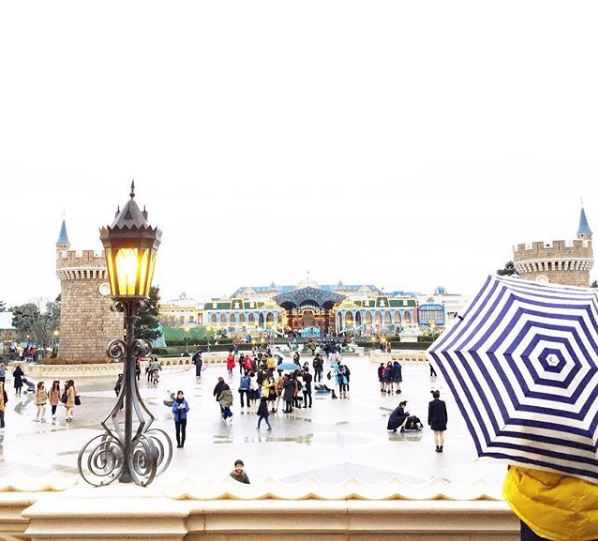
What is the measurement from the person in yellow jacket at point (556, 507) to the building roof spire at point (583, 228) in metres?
56.7

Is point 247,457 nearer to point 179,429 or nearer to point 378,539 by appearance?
point 179,429

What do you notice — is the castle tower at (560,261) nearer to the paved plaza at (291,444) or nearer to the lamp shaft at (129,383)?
the paved plaza at (291,444)

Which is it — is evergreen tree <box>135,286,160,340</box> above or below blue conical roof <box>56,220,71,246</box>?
below

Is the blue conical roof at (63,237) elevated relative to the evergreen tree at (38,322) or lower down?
elevated

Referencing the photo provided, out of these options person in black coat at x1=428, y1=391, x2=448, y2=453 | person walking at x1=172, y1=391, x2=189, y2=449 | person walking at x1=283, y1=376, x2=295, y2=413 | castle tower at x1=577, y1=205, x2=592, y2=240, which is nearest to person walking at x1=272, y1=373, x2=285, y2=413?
person walking at x1=283, y1=376, x2=295, y2=413

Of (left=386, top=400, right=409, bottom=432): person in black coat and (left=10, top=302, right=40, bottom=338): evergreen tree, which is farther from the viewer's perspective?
(left=10, top=302, right=40, bottom=338): evergreen tree

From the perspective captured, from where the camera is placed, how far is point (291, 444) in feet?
38.4

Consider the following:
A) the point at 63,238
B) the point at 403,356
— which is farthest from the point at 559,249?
the point at 63,238

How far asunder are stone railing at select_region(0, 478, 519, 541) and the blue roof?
185 ft

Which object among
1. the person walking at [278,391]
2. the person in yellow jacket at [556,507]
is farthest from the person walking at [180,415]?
the person in yellow jacket at [556,507]

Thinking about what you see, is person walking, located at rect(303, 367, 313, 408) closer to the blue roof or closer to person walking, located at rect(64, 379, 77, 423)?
person walking, located at rect(64, 379, 77, 423)

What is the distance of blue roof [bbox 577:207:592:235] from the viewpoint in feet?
176

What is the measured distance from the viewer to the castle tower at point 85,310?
33.8 m

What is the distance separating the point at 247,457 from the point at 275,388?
611 centimetres
